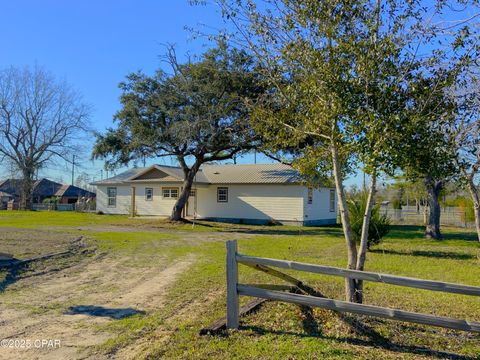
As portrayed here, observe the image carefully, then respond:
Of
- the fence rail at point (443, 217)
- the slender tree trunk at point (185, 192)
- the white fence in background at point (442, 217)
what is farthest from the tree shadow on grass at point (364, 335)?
the white fence in background at point (442, 217)

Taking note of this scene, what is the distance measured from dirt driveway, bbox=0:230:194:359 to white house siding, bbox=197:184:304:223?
1786cm

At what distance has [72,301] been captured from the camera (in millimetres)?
7059

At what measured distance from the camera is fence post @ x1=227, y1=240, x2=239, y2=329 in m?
5.50

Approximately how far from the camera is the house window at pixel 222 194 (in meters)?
31.1

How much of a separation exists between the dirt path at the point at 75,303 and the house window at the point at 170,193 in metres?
21.6

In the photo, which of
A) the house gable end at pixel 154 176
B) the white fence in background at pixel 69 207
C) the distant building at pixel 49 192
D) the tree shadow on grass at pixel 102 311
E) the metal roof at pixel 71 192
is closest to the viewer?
the tree shadow on grass at pixel 102 311

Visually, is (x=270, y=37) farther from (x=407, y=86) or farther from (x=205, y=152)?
(x=205, y=152)

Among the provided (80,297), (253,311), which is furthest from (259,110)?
(80,297)

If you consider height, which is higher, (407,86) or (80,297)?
(407,86)

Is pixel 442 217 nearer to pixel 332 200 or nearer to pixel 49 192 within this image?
pixel 332 200

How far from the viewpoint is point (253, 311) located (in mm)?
6289

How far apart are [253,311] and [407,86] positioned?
149 inches

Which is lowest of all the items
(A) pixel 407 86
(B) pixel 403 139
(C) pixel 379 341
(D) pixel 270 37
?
(C) pixel 379 341

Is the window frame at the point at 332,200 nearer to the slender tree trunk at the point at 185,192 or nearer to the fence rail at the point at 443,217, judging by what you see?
the fence rail at the point at 443,217
